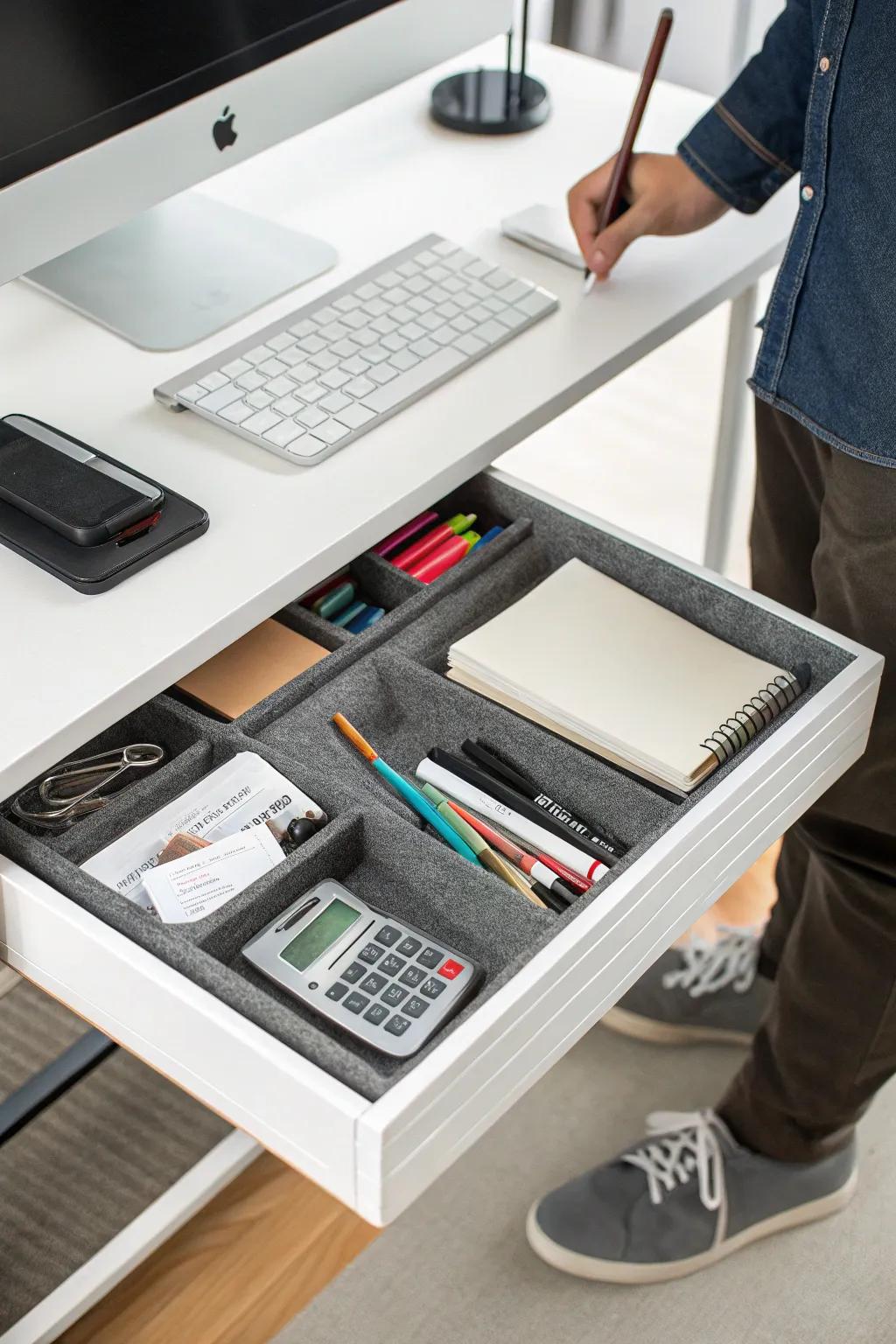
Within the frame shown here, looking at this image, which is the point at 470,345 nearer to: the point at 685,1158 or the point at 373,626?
the point at 373,626

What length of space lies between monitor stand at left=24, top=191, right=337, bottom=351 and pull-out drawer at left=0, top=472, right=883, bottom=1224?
0.80ft

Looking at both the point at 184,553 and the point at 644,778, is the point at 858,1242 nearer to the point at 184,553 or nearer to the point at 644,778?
the point at 644,778

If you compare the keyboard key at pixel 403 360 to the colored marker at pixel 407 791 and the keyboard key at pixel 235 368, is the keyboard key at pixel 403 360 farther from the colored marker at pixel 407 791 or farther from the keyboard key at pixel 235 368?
the colored marker at pixel 407 791

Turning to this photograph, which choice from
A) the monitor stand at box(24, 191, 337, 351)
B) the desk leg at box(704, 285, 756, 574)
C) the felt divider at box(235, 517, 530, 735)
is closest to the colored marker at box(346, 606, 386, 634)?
the felt divider at box(235, 517, 530, 735)

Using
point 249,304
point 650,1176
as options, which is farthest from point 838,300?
point 650,1176

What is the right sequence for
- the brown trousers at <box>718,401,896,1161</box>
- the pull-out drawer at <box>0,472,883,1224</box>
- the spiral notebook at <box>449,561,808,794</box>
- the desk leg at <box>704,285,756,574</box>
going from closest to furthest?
the pull-out drawer at <box>0,472,883,1224</box>, the spiral notebook at <box>449,561,808,794</box>, the brown trousers at <box>718,401,896,1161</box>, the desk leg at <box>704,285,756,574</box>

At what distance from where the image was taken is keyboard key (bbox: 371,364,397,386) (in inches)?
42.0

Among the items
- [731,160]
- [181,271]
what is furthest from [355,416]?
[731,160]

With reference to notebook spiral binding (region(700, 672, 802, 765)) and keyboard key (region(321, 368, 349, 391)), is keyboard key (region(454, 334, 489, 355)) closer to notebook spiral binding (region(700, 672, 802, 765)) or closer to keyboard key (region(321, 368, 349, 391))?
keyboard key (region(321, 368, 349, 391))

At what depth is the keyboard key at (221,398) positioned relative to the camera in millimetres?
1033

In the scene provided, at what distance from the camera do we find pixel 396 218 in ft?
4.18

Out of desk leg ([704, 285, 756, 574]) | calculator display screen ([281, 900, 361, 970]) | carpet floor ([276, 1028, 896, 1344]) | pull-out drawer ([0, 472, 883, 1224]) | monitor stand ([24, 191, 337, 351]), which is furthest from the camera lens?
desk leg ([704, 285, 756, 574])

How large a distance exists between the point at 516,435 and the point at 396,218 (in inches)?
13.1

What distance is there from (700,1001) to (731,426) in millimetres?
646
